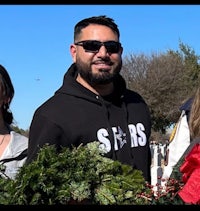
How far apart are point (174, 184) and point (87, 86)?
1195mm

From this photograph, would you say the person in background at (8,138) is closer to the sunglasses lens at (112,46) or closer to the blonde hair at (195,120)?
the sunglasses lens at (112,46)

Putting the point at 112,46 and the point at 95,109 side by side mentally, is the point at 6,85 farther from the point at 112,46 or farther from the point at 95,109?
the point at 112,46

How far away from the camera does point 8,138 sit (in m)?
3.80

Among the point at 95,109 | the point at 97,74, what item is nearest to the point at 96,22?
the point at 97,74

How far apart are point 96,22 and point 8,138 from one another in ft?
3.73

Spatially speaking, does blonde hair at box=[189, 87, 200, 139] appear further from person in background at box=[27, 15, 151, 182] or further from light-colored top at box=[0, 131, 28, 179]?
light-colored top at box=[0, 131, 28, 179]

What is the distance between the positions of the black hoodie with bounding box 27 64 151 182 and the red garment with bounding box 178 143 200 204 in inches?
31.6

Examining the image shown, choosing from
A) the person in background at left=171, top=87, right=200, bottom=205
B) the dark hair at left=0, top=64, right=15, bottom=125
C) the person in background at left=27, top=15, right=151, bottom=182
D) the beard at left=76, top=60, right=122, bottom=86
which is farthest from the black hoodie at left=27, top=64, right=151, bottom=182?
the person in background at left=171, top=87, right=200, bottom=205

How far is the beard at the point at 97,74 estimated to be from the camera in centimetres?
318

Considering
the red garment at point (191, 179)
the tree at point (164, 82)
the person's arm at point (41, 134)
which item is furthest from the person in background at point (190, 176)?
the tree at point (164, 82)

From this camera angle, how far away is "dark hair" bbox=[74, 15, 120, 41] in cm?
327

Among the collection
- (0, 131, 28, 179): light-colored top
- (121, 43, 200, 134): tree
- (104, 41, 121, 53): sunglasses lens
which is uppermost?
(121, 43, 200, 134): tree

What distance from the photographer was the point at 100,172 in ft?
7.54

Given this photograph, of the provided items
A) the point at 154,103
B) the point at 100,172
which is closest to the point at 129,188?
the point at 100,172
